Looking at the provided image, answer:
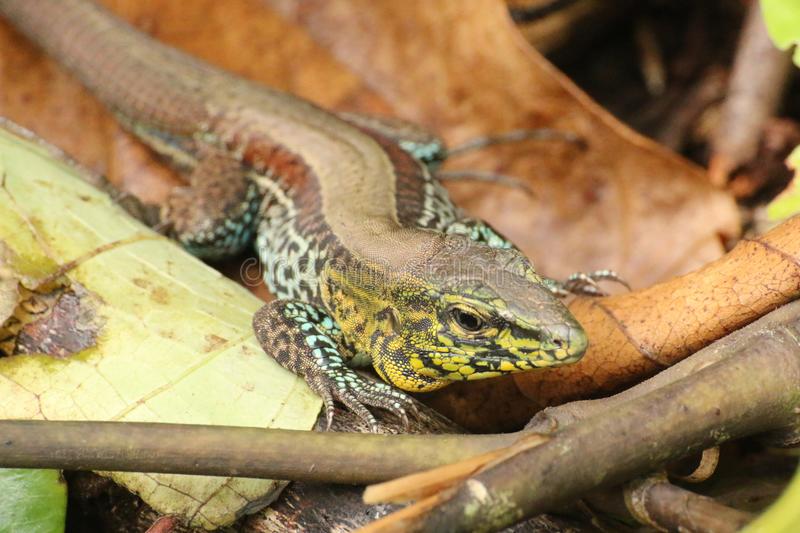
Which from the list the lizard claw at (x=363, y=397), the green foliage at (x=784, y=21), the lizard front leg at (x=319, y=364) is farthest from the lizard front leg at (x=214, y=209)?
the green foliage at (x=784, y=21)

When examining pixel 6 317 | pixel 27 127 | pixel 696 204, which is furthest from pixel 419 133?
pixel 6 317

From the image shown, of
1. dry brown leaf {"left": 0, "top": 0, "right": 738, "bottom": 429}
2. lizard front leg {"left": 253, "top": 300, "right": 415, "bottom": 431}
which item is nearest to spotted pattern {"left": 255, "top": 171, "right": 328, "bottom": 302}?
lizard front leg {"left": 253, "top": 300, "right": 415, "bottom": 431}

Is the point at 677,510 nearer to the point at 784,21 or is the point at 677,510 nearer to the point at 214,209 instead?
the point at 784,21

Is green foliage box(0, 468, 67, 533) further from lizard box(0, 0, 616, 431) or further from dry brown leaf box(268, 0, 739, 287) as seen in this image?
dry brown leaf box(268, 0, 739, 287)

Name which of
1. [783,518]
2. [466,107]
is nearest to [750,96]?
[466,107]

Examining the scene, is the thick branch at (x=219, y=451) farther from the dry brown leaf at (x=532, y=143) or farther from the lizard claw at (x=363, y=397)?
the dry brown leaf at (x=532, y=143)

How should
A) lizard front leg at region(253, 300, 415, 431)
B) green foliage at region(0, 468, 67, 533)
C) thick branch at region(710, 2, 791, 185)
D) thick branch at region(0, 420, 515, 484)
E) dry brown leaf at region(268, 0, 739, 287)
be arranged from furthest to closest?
1. thick branch at region(710, 2, 791, 185)
2. dry brown leaf at region(268, 0, 739, 287)
3. lizard front leg at region(253, 300, 415, 431)
4. green foliage at region(0, 468, 67, 533)
5. thick branch at region(0, 420, 515, 484)

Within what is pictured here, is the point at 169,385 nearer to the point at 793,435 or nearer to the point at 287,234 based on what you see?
the point at 287,234
